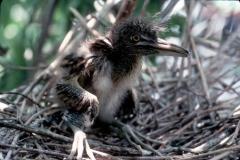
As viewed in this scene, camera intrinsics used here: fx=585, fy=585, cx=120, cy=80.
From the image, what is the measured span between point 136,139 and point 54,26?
3.93ft

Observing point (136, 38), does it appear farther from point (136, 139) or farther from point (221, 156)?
point (221, 156)

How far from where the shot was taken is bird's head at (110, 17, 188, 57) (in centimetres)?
334

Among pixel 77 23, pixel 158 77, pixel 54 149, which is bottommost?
pixel 54 149

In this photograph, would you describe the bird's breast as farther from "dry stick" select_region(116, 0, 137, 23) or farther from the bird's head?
"dry stick" select_region(116, 0, 137, 23)

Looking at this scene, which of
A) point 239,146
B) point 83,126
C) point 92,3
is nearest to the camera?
point 239,146

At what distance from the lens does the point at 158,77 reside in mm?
4336

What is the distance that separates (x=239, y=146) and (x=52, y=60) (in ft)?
4.86

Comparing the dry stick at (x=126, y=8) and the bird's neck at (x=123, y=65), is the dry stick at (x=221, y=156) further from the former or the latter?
the dry stick at (x=126, y=8)

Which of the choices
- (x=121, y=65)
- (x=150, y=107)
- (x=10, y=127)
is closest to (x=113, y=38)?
(x=121, y=65)

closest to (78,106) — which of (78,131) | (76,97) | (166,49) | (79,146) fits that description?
(76,97)

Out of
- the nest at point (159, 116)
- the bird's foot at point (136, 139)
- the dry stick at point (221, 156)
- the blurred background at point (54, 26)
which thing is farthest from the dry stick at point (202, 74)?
the dry stick at point (221, 156)

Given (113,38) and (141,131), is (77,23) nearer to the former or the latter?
(113,38)

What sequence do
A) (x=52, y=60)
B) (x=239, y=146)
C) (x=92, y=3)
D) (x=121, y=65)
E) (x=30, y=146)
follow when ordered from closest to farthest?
(x=239, y=146)
(x=30, y=146)
(x=121, y=65)
(x=52, y=60)
(x=92, y=3)

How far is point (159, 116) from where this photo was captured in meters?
3.72
